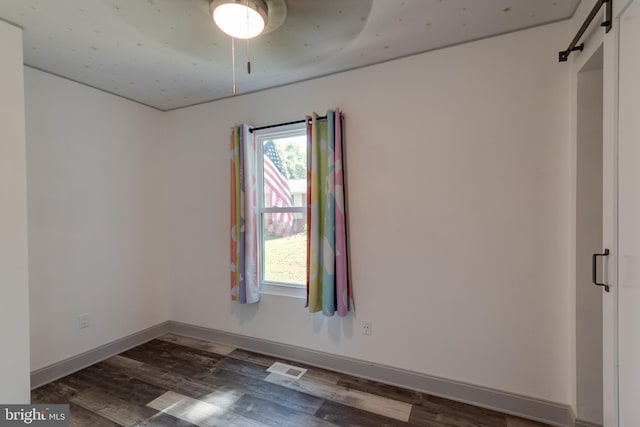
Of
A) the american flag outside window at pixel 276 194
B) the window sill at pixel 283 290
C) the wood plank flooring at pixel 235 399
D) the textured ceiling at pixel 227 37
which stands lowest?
the wood plank flooring at pixel 235 399

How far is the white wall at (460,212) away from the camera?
6.02 ft

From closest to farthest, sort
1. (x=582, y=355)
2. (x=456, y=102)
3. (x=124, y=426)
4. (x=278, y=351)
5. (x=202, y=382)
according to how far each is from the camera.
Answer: (x=582, y=355) < (x=124, y=426) < (x=456, y=102) < (x=202, y=382) < (x=278, y=351)

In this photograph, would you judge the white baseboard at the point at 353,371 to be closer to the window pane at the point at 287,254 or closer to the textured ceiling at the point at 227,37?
the window pane at the point at 287,254

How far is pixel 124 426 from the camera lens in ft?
6.02

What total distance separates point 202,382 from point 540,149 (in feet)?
9.90

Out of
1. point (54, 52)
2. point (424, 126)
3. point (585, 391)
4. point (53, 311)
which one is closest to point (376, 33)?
point (424, 126)

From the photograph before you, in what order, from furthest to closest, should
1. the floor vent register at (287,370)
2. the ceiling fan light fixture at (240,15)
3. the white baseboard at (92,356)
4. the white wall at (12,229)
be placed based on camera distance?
the floor vent register at (287,370)
the white baseboard at (92,356)
the white wall at (12,229)
the ceiling fan light fixture at (240,15)

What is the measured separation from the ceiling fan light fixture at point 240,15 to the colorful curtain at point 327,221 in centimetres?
89

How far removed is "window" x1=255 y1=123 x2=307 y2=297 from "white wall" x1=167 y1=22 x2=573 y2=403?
191mm

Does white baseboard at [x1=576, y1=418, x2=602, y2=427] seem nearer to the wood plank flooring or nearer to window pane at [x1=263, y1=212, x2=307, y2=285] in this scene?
the wood plank flooring

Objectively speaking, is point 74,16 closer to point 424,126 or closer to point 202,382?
point 424,126

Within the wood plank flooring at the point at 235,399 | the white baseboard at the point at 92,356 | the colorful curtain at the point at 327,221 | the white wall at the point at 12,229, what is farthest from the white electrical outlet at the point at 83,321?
the colorful curtain at the point at 327,221

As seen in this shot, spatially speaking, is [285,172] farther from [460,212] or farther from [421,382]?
[421,382]

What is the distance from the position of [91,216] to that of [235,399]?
2092 mm
